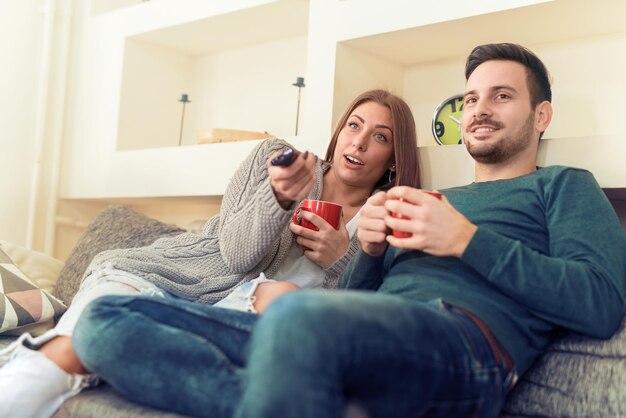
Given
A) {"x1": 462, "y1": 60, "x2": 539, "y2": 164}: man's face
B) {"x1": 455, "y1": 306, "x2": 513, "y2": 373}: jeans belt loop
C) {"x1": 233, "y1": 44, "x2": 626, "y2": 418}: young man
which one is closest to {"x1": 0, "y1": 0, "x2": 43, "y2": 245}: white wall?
{"x1": 233, "y1": 44, "x2": 626, "y2": 418}: young man

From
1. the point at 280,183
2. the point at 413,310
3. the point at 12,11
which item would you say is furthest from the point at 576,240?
the point at 12,11

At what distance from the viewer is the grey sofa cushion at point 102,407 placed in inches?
50.6

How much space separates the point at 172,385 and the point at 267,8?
186 centimetres

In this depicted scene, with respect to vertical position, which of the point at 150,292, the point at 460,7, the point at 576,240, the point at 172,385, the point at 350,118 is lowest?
the point at 172,385

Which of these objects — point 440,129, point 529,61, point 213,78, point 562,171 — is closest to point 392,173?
point 440,129

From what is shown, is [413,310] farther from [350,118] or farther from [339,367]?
[350,118]

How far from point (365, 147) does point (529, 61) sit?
50 cm

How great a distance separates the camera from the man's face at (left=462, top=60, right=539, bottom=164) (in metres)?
1.73

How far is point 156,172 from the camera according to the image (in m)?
3.00

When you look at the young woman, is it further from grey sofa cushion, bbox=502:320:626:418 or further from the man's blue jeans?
grey sofa cushion, bbox=502:320:626:418

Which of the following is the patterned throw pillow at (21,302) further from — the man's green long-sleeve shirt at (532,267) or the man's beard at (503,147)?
the man's beard at (503,147)

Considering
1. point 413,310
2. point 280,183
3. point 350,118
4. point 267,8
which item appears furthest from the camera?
point 267,8

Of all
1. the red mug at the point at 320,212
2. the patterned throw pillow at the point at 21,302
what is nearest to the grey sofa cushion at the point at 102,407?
the red mug at the point at 320,212

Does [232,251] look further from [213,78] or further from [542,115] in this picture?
[213,78]
